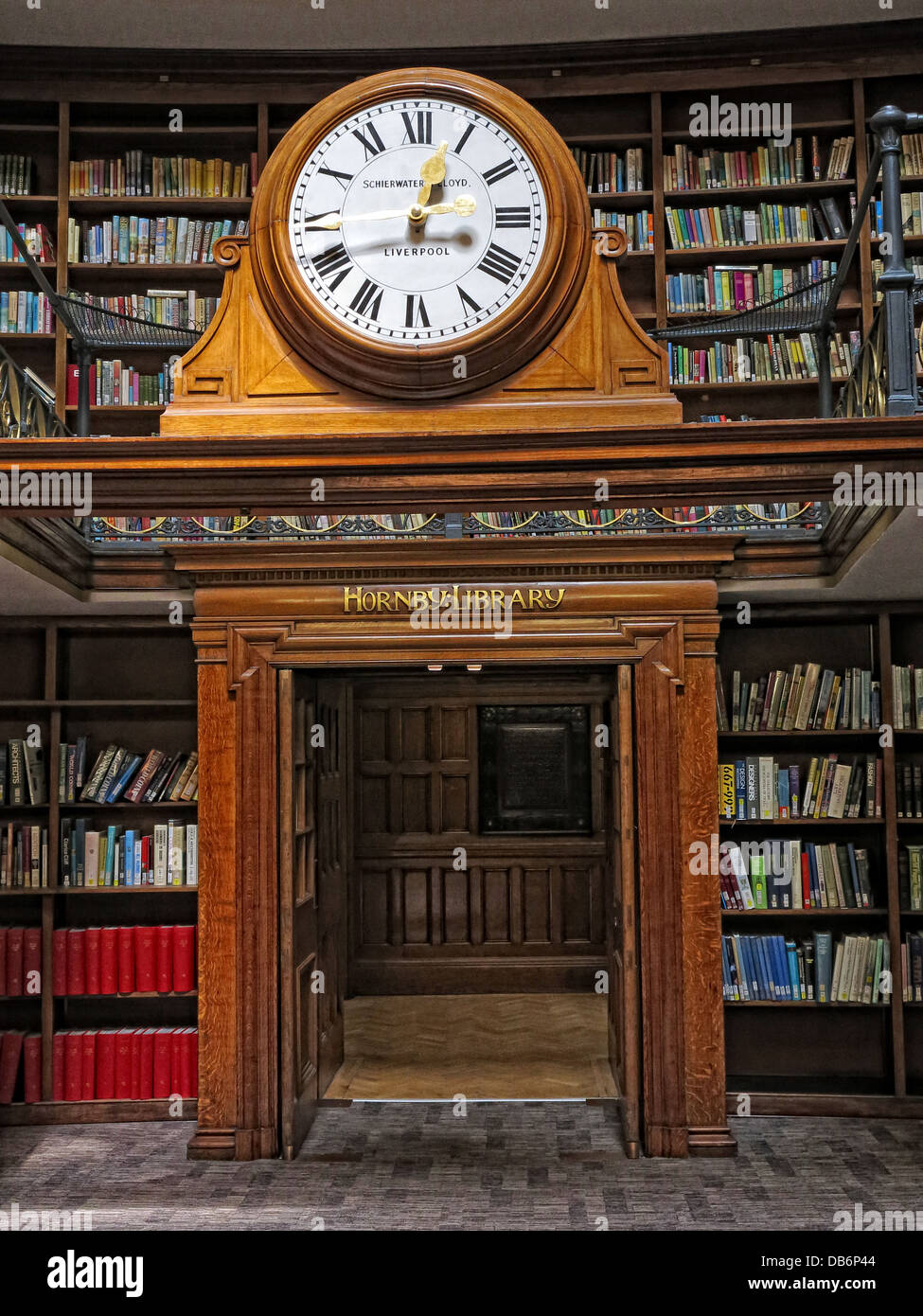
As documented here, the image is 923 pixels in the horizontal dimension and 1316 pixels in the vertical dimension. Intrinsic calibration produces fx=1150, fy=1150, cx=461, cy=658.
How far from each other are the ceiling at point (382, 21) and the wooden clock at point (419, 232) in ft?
9.63

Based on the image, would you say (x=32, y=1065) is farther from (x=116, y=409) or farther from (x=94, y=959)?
(x=116, y=409)

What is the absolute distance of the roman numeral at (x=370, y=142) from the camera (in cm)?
297

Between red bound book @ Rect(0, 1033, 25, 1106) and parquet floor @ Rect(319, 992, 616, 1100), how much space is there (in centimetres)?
154

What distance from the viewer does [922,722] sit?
5.32 meters

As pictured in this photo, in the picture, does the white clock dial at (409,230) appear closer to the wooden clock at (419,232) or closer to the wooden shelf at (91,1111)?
the wooden clock at (419,232)

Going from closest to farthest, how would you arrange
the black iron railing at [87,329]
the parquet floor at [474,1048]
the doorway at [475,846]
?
1. the black iron railing at [87,329]
2. the parquet floor at [474,1048]
3. the doorway at [475,846]

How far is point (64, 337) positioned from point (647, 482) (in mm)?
3677

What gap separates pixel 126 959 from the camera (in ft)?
17.6

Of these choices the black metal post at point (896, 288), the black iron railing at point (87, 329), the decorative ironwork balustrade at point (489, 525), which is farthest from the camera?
the decorative ironwork balustrade at point (489, 525)

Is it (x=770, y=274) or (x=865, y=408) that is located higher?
(x=770, y=274)

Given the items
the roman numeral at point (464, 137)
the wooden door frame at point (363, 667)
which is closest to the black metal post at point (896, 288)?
the roman numeral at point (464, 137)

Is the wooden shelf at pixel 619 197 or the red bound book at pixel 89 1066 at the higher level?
the wooden shelf at pixel 619 197
